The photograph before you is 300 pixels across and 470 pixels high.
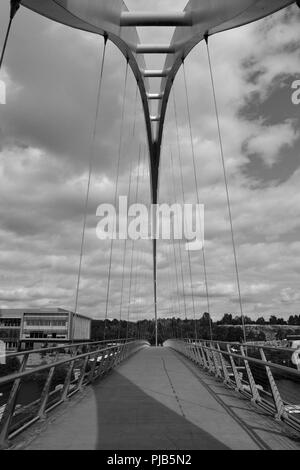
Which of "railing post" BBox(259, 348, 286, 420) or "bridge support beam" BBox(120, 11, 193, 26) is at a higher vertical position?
"bridge support beam" BBox(120, 11, 193, 26)

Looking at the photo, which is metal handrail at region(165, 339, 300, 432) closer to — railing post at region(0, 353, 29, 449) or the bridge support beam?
railing post at region(0, 353, 29, 449)

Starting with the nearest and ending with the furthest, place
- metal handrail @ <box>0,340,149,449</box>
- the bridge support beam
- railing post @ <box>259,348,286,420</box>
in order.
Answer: metal handrail @ <box>0,340,149,449</box>
railing post @ <box>259,348,286,420</box>
the bridge support beam

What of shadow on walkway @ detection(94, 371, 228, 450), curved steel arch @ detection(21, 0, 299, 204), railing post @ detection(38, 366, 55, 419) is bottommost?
shadow on walkway @ detection(94, 371, 228, 450)

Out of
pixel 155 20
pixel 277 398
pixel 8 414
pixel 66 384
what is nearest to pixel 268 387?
pixel 277 398

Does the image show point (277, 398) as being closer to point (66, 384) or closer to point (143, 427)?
point (143, 427)

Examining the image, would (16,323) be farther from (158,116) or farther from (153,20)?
(153,20)

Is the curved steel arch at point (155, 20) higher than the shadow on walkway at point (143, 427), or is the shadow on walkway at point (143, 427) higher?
the curved steel arch at point (155, 20)

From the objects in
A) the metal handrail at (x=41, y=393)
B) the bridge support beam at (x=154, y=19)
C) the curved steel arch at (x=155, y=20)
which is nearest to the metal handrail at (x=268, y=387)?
the metal handrail at (x=41, y=393)

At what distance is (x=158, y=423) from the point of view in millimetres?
5453

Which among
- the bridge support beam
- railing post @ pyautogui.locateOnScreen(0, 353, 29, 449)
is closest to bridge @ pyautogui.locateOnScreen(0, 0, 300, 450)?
railing post @ pyautogui.locateOnScreen(0, 353, 29, 449)

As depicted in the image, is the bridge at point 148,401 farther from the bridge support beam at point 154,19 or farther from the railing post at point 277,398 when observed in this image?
the bridge support beam at point 154,19

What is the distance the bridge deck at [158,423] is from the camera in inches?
175

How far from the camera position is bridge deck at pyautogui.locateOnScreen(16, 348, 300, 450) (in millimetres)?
4445

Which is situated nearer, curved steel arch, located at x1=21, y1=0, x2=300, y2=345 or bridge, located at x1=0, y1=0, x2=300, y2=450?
bridge, located at x1=0, y1=0, x2=300, y2=450
